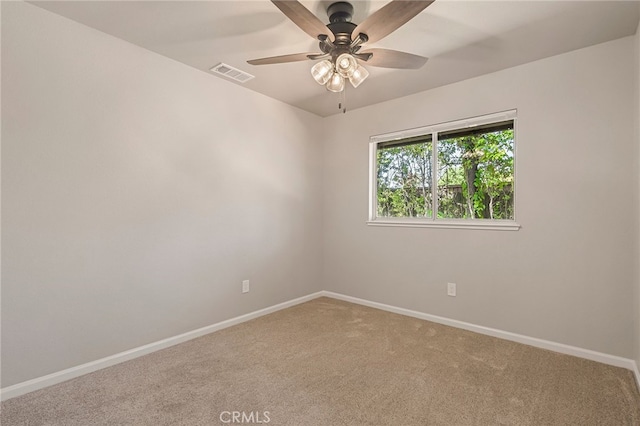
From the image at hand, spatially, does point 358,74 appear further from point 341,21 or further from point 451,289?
point 451,289

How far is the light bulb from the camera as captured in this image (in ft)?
6.32

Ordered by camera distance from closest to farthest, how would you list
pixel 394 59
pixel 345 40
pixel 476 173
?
1. pixel 345 40
2. pixel 394 59
3. pixel 476 173

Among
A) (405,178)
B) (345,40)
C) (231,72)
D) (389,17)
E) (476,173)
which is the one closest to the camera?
Result: (389,17)

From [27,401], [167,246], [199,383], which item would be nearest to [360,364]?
[199,383]

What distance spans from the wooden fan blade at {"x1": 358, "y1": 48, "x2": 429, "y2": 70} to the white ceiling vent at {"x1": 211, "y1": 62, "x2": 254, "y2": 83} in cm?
134

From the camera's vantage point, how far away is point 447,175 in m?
3.26

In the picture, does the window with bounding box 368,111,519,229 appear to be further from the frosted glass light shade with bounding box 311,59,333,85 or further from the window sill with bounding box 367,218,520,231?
the frosted glass light shade with bounding box 311,59,333,85

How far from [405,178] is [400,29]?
1738mm

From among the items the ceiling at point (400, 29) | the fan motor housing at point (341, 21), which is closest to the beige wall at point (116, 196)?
the ceiling at point (400, 29)

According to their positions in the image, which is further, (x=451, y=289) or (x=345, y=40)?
(x=451, y=289)

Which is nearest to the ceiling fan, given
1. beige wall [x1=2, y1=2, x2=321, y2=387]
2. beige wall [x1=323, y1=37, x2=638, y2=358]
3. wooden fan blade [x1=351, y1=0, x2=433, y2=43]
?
wooden fan blade [x1=351, y1=0, x2=433, y2=43]

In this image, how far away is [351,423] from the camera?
1.66 m

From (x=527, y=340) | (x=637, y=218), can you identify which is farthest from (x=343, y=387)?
(x=637, y=218)

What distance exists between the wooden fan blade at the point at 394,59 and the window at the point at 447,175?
1250 mm
